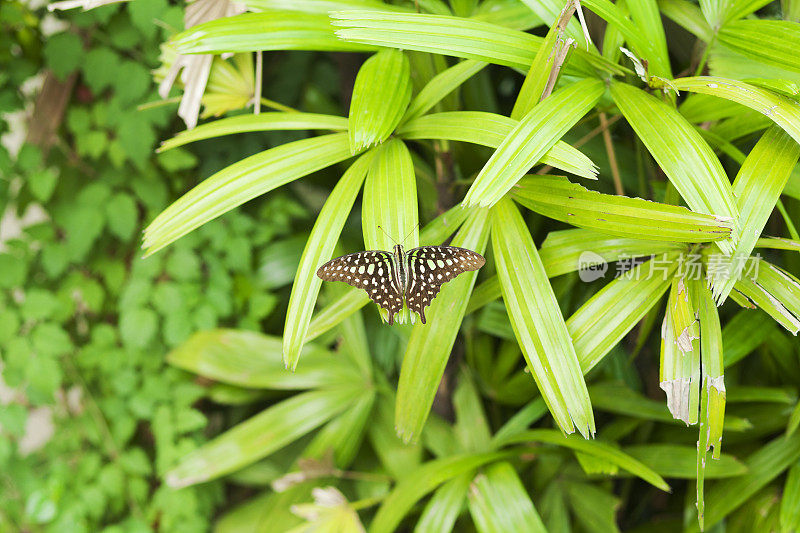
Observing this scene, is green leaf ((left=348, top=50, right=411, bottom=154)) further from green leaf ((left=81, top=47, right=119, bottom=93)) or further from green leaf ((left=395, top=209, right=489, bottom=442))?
green leaf ((left=81, top=47, right=119, bottom=93))

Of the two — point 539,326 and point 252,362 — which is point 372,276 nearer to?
point 539,326

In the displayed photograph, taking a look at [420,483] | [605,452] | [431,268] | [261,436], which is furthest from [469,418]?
[431,268]

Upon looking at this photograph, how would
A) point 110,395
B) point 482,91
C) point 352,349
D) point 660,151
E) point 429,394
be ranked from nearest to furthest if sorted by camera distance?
1. point 660,151
2. point 429,394
3. point 482,91
4. point 352,349
5. point 110,395

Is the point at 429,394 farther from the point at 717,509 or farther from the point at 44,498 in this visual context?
the point at 44,498

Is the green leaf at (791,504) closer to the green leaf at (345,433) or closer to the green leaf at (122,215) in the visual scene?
the green leaf at (345,433)

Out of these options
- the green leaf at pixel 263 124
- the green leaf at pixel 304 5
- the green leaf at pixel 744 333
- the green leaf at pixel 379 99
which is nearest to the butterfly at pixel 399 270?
the green leaf at pixel 379 99

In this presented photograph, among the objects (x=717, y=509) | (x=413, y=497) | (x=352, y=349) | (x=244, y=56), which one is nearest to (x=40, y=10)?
(x=244, y=56)
